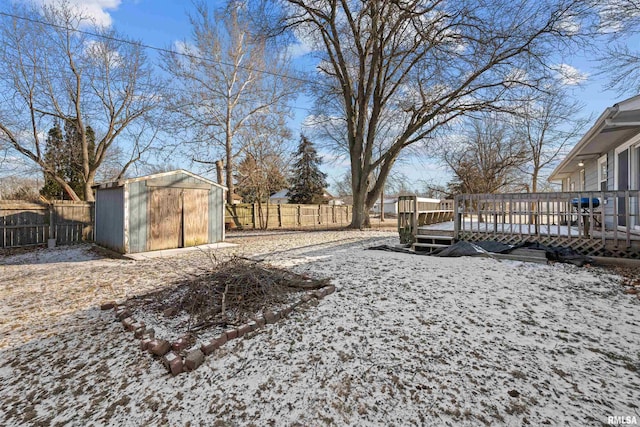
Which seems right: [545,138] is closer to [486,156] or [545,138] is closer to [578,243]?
[486,156]

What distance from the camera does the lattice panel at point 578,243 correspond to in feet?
15.6

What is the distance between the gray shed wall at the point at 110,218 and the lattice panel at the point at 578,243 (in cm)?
875

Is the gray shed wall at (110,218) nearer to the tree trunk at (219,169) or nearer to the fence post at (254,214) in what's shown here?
the tree trunk at (219,169)

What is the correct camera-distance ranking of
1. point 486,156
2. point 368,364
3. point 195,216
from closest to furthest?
point 368,364
point 195,216
point 486,156

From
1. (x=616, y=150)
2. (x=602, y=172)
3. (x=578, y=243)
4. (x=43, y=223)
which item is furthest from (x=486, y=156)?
(x=43, y=223)

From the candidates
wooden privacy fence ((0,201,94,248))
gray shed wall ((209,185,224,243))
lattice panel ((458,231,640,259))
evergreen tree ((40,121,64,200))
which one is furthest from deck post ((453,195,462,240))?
evergreen tree ((40,121,64,200))

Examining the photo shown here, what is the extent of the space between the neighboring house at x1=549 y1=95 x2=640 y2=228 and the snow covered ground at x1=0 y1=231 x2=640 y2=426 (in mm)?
3094

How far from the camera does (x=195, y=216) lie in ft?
26.2

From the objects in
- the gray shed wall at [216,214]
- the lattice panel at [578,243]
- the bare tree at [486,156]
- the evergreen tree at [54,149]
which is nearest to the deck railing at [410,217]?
the lattice panel at [578,243]

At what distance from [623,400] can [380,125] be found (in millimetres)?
17680

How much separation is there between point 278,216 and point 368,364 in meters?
14.3

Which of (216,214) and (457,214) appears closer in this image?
(457,214)

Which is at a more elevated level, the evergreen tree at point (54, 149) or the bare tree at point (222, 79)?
the bare tree at point (222, 79)

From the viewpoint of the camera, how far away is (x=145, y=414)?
1733 millimetres
